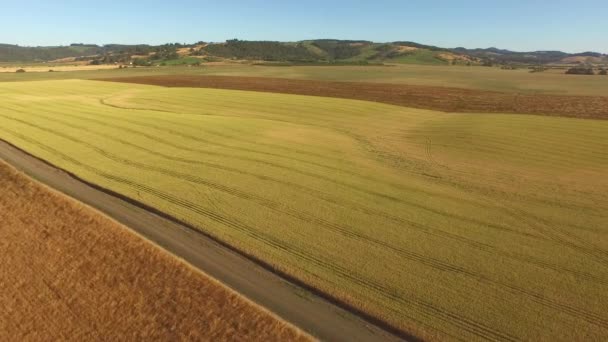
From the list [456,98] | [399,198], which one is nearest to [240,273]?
[399,198]

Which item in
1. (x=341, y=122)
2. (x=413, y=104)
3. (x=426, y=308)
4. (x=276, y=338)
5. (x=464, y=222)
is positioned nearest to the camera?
(x=276, y=338)

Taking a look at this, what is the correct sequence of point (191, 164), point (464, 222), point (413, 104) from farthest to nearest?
point (413, 104) → point (191, 164) → point (464, 222)

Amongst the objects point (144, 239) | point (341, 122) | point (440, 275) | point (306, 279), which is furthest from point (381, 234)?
point (341, 122)

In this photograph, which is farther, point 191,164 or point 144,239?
point 191,164

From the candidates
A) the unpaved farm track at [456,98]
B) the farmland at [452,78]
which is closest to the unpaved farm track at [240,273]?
the unpaved farm track at [456,98]

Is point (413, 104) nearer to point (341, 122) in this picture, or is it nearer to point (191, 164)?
point (341, 122)

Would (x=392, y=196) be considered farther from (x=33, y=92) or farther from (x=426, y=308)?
(x=33, y=92)

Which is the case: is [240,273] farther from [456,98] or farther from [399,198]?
[456,98]

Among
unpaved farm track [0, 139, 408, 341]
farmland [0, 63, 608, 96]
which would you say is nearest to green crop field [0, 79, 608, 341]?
unpaved farm track [0, 139, 408, 341]
